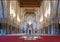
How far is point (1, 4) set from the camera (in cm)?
1831

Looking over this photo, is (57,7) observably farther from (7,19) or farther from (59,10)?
(7,19)

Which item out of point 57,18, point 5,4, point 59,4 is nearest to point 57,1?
point 59,4

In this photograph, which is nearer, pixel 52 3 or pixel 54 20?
pixel 54 20

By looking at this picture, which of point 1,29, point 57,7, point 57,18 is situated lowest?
point 1,29

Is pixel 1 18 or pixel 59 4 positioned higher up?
pixel 59 4

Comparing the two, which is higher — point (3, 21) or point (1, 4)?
point (1, 4)

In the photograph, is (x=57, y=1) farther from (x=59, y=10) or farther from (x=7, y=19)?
(x=7, y=19)

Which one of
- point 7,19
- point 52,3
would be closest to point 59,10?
point 52,3

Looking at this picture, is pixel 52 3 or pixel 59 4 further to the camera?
pixel 52 3

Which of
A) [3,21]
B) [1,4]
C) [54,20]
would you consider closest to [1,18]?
[3,21]

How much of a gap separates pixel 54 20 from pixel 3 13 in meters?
6.12

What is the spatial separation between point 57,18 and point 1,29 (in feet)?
21.7

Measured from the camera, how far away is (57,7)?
720 inches

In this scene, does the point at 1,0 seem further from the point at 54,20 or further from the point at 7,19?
the point at 54,20
